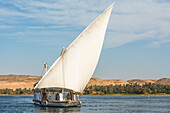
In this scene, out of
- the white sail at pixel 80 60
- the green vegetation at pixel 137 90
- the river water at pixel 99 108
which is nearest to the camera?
the white sail at pixel 80 60

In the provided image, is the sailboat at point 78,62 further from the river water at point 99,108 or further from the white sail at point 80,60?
the river water at point 99,108

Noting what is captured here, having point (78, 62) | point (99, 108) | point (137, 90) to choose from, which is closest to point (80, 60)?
point (78, 62)

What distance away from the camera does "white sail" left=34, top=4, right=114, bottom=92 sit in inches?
2030

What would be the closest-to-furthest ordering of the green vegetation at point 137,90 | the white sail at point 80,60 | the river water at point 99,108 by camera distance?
the white sail at point 80,60, the river water at point 99,108, the green vegetation at point 137,90

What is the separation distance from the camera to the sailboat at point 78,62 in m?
51.6

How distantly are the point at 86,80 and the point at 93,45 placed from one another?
20.1 feet

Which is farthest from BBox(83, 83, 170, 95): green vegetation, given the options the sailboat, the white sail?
the white sail

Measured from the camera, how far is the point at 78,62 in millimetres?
53500

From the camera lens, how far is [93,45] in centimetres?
5234

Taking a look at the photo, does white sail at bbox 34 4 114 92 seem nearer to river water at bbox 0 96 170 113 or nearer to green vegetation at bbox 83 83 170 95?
river water at bbox 0 96 170 113

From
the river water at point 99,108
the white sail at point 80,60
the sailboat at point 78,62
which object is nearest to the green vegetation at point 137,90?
the river water at point 99,108

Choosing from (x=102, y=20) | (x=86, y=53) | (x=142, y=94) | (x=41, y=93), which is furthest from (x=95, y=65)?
(x=142, y=94)

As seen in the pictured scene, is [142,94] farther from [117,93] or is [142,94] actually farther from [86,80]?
[86,80]

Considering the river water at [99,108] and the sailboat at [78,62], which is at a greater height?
the sailboat at [78,62]
